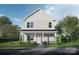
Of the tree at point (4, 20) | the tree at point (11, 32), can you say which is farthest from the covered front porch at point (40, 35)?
the tree at point (4, 20)

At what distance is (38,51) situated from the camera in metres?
14.9

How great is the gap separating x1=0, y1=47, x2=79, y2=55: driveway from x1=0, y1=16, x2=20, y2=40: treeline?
22 cm

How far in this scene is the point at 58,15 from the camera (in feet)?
48.9

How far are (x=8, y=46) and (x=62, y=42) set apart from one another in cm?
98

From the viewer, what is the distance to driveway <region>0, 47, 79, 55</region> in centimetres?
1491

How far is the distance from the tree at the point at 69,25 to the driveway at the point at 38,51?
28 cm

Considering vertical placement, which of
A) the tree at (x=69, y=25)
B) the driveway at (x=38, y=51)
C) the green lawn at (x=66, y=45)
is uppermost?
the tree at (x=69, y=25)

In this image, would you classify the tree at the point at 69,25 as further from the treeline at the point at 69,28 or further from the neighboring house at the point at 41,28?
the neighboring house at the point at 41,28

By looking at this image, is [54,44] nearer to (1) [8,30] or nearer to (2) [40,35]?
(2) [40,35]

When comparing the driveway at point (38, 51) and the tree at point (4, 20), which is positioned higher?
the tree at point (4, 20)

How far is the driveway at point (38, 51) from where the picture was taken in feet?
48.9

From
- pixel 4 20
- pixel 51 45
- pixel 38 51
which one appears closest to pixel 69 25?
pixel 51 45
